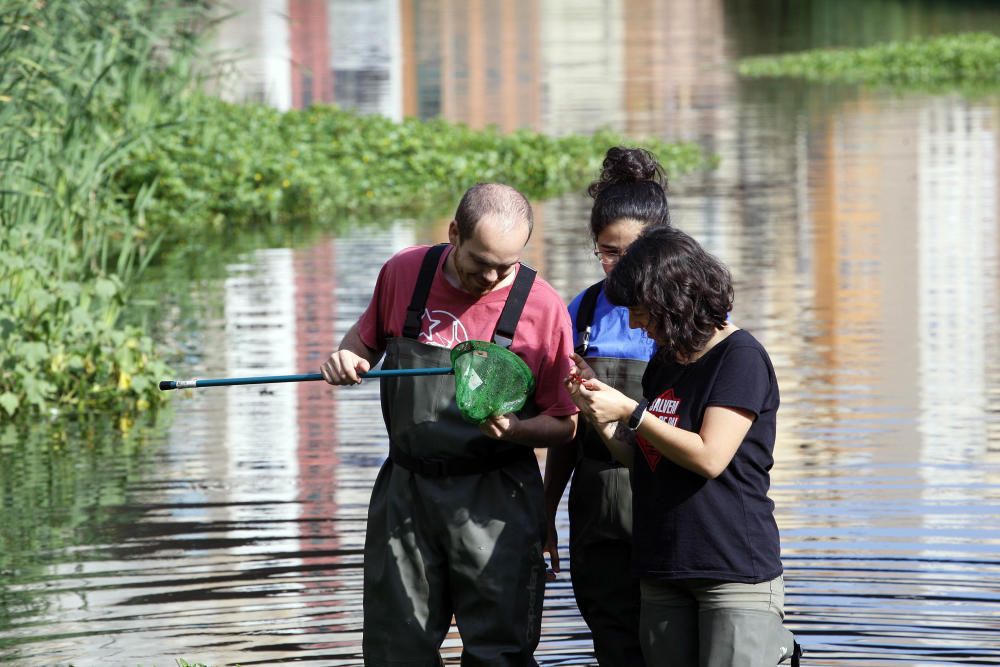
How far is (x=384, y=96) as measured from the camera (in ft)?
93.7

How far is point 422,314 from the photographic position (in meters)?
4.30

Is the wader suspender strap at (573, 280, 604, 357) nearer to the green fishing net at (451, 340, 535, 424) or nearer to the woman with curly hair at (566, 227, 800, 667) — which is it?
the green fishing net at (451, 340, 535, 424)

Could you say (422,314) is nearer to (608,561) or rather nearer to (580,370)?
(580,370)

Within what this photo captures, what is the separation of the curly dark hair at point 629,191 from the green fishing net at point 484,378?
0.59 meters

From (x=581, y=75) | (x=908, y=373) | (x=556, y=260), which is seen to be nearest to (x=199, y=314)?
(x=556, y=260)

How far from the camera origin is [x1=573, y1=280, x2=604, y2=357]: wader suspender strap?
446 centimetres

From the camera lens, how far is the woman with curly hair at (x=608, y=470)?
14.6ft

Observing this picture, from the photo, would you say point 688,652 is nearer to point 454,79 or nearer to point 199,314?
point 199,314

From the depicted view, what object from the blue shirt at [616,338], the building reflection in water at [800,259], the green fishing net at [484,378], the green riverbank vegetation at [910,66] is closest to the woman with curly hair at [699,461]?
the green fishing net at [484,378]

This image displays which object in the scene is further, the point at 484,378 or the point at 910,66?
the point at 910,66

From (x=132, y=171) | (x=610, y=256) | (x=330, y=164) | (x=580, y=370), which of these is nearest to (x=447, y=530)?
(x=580, y=370)

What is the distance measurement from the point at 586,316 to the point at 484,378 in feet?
1.86

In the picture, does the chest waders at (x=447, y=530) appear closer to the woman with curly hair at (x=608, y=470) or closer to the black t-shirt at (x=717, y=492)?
the woman with curly hair at (x=608, y=470)

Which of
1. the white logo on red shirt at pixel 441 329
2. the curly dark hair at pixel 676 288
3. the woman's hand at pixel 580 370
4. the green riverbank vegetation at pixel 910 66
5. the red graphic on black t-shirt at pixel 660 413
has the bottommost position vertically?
the red graphic on black t-shirt at pixel 660 413
